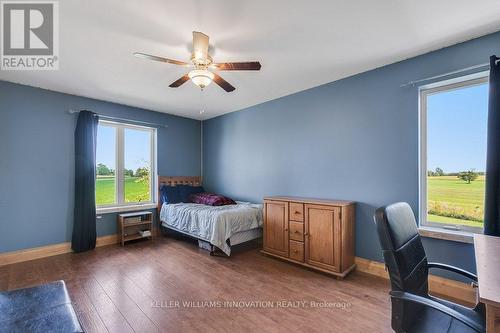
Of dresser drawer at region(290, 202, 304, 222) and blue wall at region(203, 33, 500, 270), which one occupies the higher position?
blue wall at region(203, 33, 500, 270)

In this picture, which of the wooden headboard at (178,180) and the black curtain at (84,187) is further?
the wooden headboard at (178,180)

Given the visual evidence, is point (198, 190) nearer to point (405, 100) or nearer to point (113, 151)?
point (113, 151)

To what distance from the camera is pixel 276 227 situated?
3.30m

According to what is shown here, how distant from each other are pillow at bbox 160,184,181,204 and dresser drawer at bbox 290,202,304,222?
2.48 meters

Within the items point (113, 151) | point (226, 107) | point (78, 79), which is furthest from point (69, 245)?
point (226, 107)

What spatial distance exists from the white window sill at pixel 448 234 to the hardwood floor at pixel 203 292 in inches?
28.3

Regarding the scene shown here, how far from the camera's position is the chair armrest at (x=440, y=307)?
0.96 metres

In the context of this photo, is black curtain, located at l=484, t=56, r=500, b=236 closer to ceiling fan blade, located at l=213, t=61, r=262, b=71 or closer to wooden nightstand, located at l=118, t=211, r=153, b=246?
ceiling fan blade, located at l=213, t=61, r=262, b=71

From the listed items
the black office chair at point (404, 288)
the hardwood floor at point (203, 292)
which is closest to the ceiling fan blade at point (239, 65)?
the black office chair at point (404, 288)

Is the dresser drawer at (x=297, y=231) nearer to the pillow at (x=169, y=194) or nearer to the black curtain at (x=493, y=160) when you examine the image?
the black curtain at (x=493, y=160)

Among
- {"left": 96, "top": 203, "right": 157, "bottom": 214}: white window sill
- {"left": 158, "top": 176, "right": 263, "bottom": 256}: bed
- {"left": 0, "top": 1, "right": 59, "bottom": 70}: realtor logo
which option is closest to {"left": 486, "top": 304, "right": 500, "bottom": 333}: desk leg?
{"left": 158, "top": 176, "right": 263, "bottom": 256}: bed

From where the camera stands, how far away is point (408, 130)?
8.48ft

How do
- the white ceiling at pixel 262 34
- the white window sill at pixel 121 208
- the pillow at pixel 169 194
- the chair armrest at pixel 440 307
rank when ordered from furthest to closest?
the pillow at pixel 169 194 < the white window sill at pixel 121 208 < the white ceiling at pixel 262 34 < the chair armrest at pixel 440 307

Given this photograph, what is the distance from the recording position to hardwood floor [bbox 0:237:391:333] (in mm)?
1902
